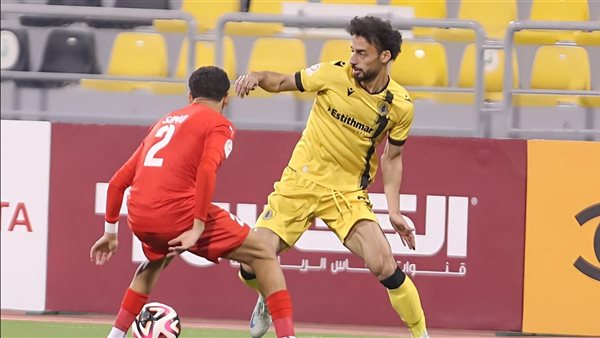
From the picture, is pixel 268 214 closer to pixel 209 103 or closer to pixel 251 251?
pixel 251 251

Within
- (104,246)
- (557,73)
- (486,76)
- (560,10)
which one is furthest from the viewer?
(560,10)

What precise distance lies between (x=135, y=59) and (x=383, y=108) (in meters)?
3.12

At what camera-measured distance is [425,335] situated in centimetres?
826

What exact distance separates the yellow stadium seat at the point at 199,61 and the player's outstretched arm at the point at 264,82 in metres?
2.24

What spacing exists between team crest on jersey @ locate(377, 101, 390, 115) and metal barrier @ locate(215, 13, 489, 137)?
6.04 feet

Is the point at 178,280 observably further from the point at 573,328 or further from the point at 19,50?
the point at 573,328

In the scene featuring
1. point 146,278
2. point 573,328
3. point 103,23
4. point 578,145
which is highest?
point 103,23

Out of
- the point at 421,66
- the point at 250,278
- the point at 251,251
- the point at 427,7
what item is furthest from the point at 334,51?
the point at 251,251

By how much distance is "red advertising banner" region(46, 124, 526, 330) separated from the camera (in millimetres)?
10188

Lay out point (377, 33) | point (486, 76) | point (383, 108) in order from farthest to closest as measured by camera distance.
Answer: point (486, 76), point (383, 108), point (377, 33)

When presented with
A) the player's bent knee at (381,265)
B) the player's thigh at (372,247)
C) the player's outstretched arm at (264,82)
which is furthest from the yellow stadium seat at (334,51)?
the player's bent knee at (381,265)

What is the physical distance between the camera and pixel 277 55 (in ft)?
34.0

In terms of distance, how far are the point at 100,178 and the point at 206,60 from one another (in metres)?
1.30

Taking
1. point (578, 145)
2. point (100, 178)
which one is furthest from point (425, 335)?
point (100, 178)
